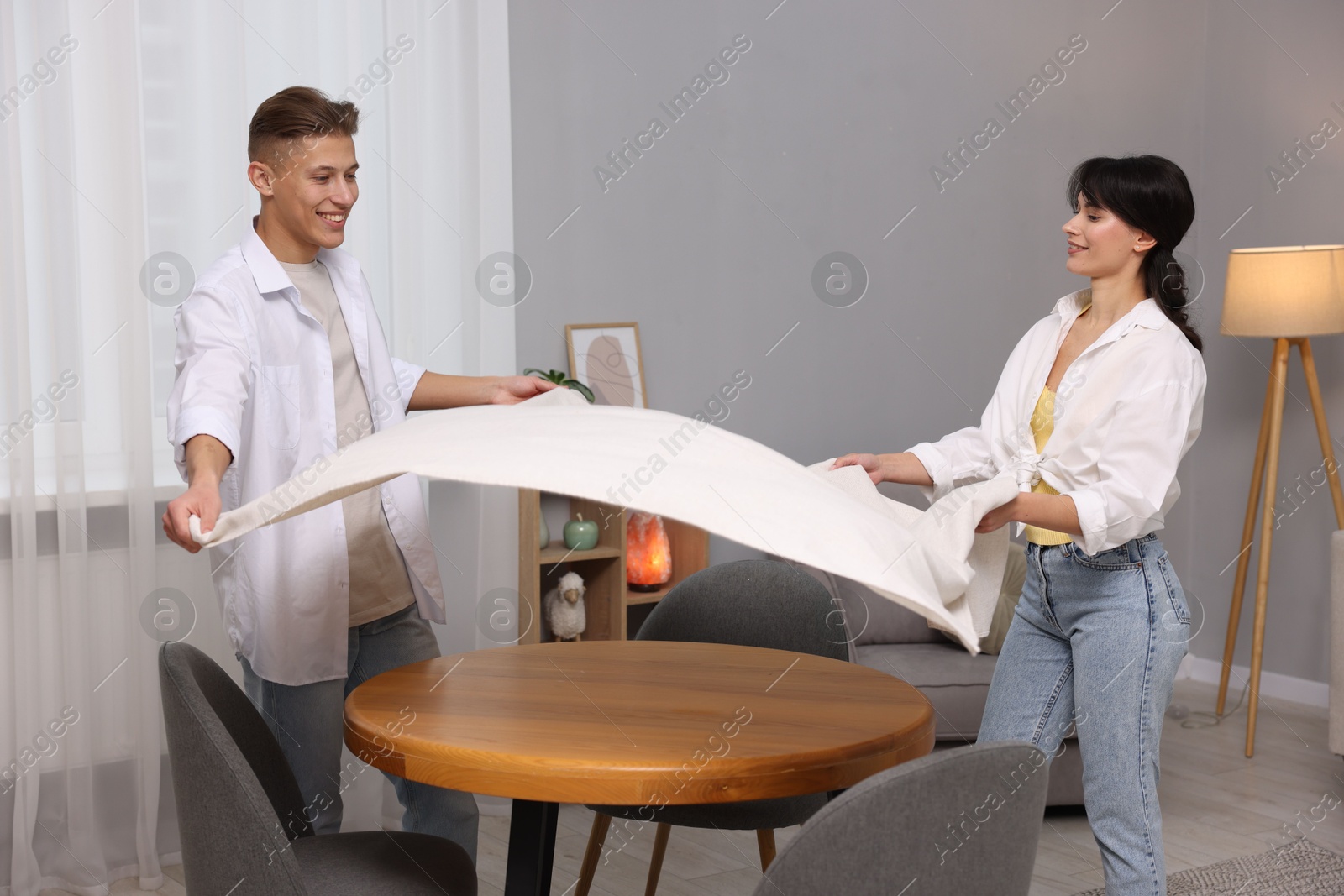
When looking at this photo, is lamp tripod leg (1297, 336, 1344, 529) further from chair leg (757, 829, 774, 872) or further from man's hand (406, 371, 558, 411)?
Answer: man's hand (406, 371, 558, 411)

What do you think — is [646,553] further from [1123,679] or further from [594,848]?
[1123,679]

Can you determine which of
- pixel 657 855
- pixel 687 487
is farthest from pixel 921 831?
pixel 657 855

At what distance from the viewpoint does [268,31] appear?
119 inches

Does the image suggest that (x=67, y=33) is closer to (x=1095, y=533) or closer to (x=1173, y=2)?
(x=1095, y=533)

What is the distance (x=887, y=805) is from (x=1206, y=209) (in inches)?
170

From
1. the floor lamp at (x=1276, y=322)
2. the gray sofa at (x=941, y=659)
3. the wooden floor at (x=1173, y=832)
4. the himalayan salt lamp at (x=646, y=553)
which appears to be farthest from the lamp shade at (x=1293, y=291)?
the himalayan salt lamp at (x=646, y=553)

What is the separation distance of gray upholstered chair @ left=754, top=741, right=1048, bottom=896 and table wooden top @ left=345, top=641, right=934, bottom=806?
0.16 meters

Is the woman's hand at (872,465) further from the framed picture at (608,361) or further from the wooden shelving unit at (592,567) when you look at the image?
the framed picture at (608,361)

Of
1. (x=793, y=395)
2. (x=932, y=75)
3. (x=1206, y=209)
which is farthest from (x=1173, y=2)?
(x=793, y=395)

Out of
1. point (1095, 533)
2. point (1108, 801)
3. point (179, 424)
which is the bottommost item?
point (1108, 801)

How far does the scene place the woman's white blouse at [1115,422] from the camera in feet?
6.12

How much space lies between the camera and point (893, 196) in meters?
4.23

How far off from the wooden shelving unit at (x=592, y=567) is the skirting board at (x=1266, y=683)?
208cm

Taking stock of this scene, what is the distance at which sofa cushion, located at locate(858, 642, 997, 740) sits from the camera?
3204 millimetres
